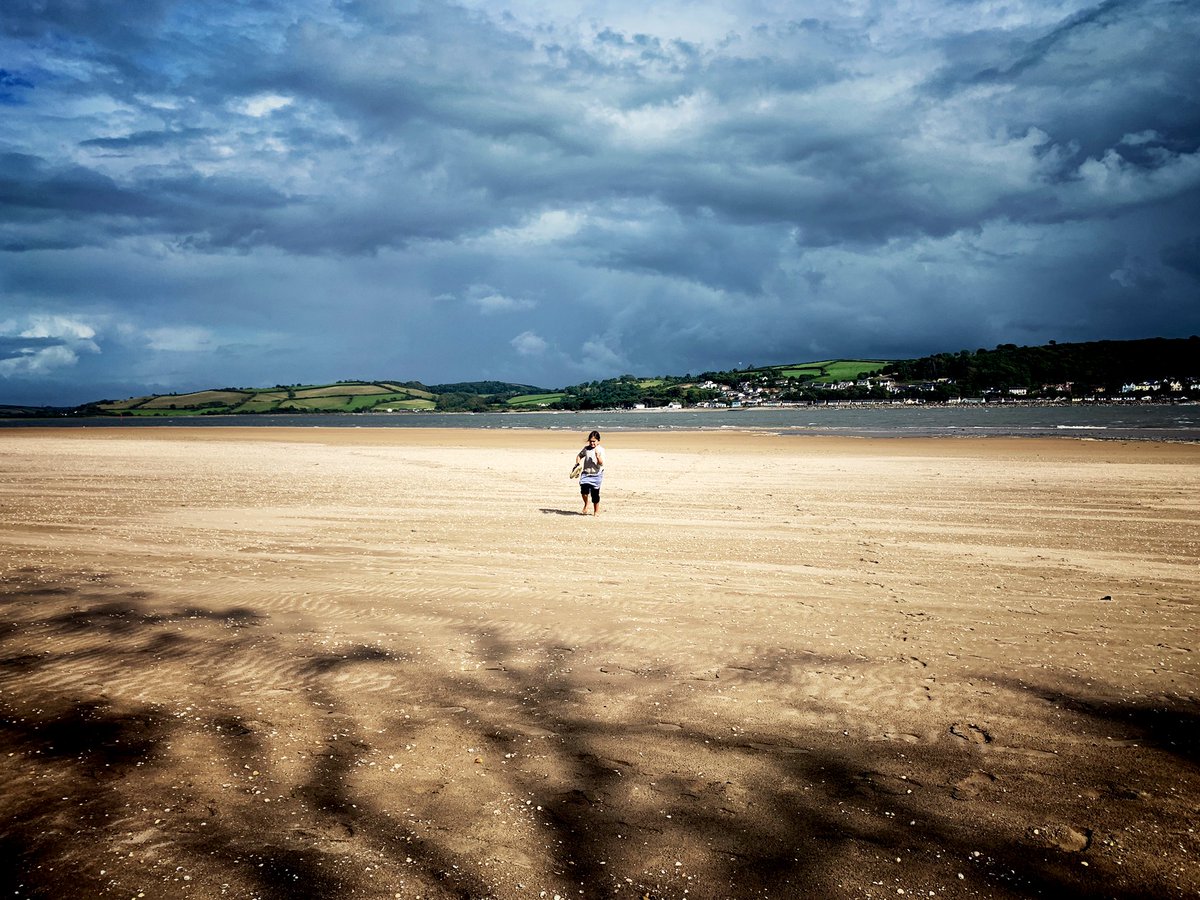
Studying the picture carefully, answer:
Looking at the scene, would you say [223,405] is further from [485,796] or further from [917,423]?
[485,796]

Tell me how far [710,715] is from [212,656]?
5399 millimetres

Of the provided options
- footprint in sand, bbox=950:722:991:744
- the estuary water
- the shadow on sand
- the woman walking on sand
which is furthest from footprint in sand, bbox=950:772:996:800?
the estuary water

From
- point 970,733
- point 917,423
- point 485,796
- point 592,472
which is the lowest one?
point 917,423

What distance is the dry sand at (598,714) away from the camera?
412cm

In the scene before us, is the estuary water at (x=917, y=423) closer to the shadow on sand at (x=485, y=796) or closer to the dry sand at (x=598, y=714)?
the dry sand at (x=598, y=714)

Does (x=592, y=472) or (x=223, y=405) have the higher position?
(x=223, y=405)

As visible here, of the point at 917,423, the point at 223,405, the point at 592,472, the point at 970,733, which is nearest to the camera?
the point at 970,733

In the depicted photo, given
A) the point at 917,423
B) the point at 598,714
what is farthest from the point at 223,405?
the point at 598,714

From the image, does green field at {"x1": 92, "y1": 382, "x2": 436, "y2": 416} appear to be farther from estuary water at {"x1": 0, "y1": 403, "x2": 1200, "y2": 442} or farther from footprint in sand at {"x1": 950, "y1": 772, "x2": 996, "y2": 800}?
footprint in sand at {"x1": 950, "y1": 772, "x2": 996, "y2": 800}

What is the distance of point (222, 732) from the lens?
5.63 metres

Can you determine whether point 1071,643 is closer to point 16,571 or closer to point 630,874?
point 630,874

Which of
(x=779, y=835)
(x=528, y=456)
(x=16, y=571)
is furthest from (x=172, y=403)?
(x=779, y=835)

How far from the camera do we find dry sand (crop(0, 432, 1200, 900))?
4.12m

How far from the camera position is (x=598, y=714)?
6188mm
